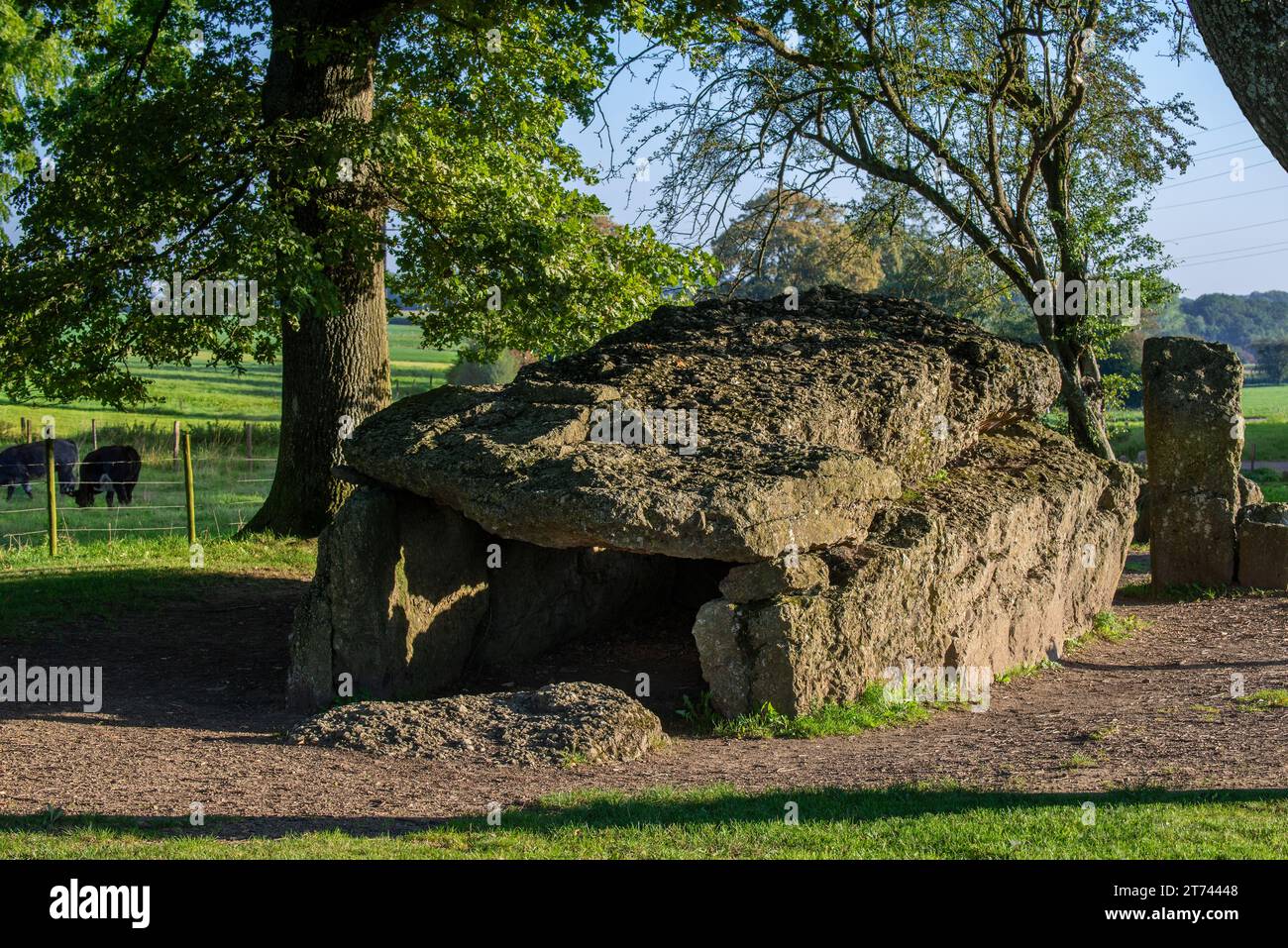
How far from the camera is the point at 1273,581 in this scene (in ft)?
55.2

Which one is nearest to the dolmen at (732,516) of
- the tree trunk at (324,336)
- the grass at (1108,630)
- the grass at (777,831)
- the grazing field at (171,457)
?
the grass at (1108,630)

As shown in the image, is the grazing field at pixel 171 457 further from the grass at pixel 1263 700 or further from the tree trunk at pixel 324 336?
the grass at pixel 1263 700

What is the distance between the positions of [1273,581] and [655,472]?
10.4 metres

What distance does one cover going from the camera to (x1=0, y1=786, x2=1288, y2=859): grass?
6.48m

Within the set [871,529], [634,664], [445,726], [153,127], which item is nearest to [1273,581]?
[871,529]

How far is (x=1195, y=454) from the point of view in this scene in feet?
56.0

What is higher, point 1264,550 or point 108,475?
point 108,475

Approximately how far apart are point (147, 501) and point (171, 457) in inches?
328

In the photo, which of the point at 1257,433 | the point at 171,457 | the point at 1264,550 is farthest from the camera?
the point at 1257,433

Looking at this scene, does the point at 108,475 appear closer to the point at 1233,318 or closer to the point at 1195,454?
the point at 1195,454

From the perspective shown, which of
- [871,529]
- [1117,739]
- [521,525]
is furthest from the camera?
[871,529]

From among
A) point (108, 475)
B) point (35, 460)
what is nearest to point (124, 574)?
point (108, 475)

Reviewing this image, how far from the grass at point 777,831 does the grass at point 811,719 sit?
5.82 ft
